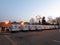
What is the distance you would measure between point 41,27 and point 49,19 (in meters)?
77.6

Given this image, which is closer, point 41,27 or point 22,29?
point 22,29

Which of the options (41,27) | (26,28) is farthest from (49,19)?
(26,28)

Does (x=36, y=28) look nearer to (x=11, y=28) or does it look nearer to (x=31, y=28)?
(x=31, y=28)

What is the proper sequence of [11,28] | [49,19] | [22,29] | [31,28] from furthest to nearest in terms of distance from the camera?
[49,19] → [31,28] → [22,29] → [11,28]

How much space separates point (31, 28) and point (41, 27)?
8367mm

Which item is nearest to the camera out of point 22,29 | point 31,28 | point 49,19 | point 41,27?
point 22,29

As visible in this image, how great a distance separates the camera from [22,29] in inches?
2293

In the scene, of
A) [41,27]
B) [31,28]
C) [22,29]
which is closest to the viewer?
[22,29]

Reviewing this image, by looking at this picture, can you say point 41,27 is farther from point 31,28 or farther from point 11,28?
point 11,28

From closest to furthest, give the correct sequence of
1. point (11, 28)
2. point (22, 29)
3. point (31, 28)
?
point (11, 28)
point (22, 29)
point (31, 28)

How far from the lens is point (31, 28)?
6319 cm

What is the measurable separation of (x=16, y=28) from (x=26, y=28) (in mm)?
4963

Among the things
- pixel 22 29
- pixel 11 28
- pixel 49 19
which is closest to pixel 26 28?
pixel 22 29

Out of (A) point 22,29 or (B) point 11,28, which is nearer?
(B) point 11,28
